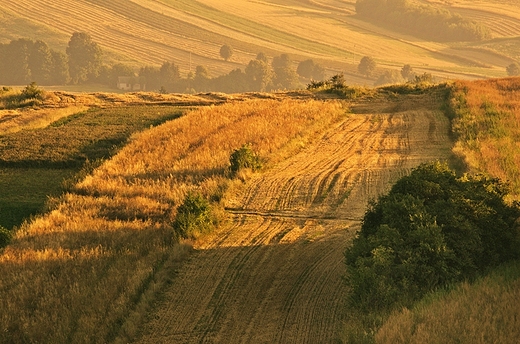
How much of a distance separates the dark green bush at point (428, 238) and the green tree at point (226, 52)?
5708 inches

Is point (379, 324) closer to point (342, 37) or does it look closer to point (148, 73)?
point (148, 73)

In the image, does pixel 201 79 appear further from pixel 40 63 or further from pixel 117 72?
pixel 40 63

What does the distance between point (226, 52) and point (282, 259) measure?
145169 millimetres

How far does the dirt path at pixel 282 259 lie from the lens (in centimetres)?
1250

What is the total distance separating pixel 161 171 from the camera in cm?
2566

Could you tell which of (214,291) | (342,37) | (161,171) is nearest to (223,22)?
(342,37)

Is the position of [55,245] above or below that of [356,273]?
below

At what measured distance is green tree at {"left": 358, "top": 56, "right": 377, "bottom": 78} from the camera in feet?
489

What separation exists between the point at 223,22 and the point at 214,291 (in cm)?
16348

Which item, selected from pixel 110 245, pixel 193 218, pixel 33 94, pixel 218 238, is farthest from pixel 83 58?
pixel 218 238

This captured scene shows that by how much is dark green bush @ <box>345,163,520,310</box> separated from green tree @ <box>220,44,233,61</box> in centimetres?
14499

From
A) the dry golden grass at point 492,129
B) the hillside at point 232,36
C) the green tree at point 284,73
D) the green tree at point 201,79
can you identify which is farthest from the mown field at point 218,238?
the green tree at point 284,73

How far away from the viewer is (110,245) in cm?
1723

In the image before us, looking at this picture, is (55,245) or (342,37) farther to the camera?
(342,37)
